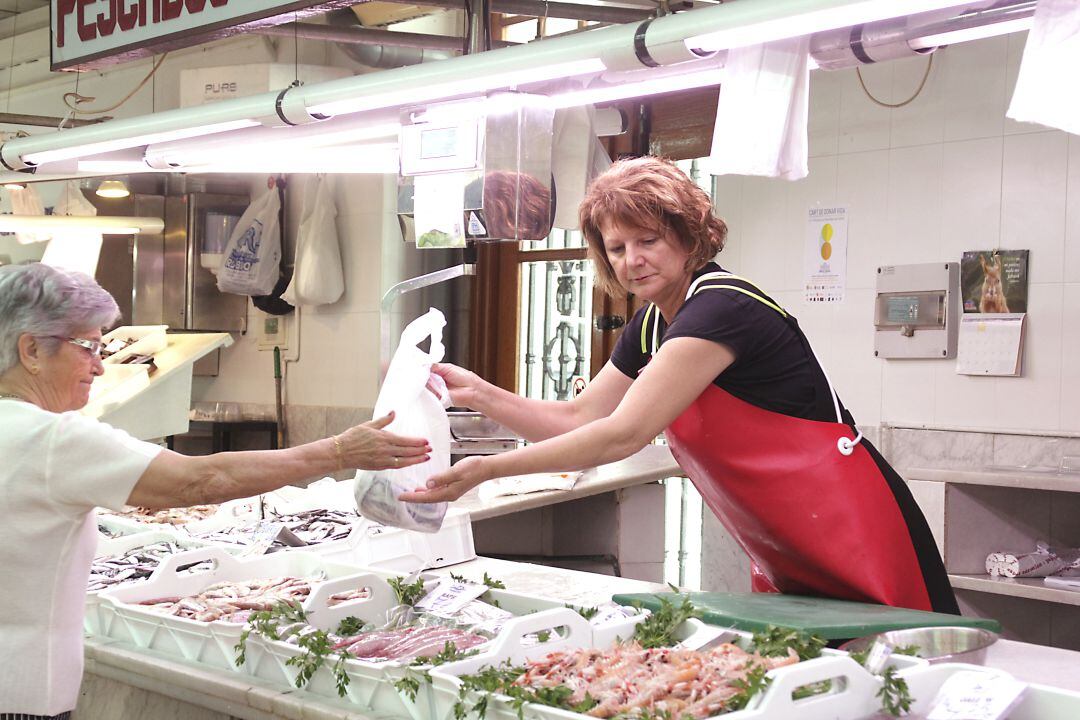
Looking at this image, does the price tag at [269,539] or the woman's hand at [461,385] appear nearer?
the woman's hand at [461,385]

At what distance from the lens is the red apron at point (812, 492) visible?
2.79m

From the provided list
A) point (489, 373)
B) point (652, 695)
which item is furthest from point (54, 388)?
point (489, 373)

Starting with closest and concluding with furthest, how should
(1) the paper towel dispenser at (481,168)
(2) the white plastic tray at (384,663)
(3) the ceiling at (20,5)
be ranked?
(2) the white plastic tray at (384,663)
(1) the paper towel dispenser at (481,168)
(3) the ceiling at (20,5)

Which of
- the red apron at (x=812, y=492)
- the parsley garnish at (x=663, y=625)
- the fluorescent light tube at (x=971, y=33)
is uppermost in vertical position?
the fluorescent light tube at (x=971, y=33)

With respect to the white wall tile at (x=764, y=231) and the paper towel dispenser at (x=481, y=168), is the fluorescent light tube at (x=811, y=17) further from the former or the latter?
the white wall tile at (x=764, y=231)

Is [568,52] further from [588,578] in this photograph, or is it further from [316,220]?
[316,220]

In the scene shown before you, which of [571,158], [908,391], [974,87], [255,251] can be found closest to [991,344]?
[908,391]

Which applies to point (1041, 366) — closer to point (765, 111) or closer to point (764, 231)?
point (764, 231)

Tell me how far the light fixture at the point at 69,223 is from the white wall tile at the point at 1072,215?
15.1 feet

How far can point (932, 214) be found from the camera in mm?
6016

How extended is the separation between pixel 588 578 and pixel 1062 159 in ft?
11.4

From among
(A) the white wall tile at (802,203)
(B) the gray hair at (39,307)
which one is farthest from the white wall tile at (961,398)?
(B) the gray hair at (39,307)

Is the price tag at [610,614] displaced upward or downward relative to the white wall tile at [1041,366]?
downward

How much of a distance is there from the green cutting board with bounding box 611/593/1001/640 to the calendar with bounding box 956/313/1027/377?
3260 millimetres
